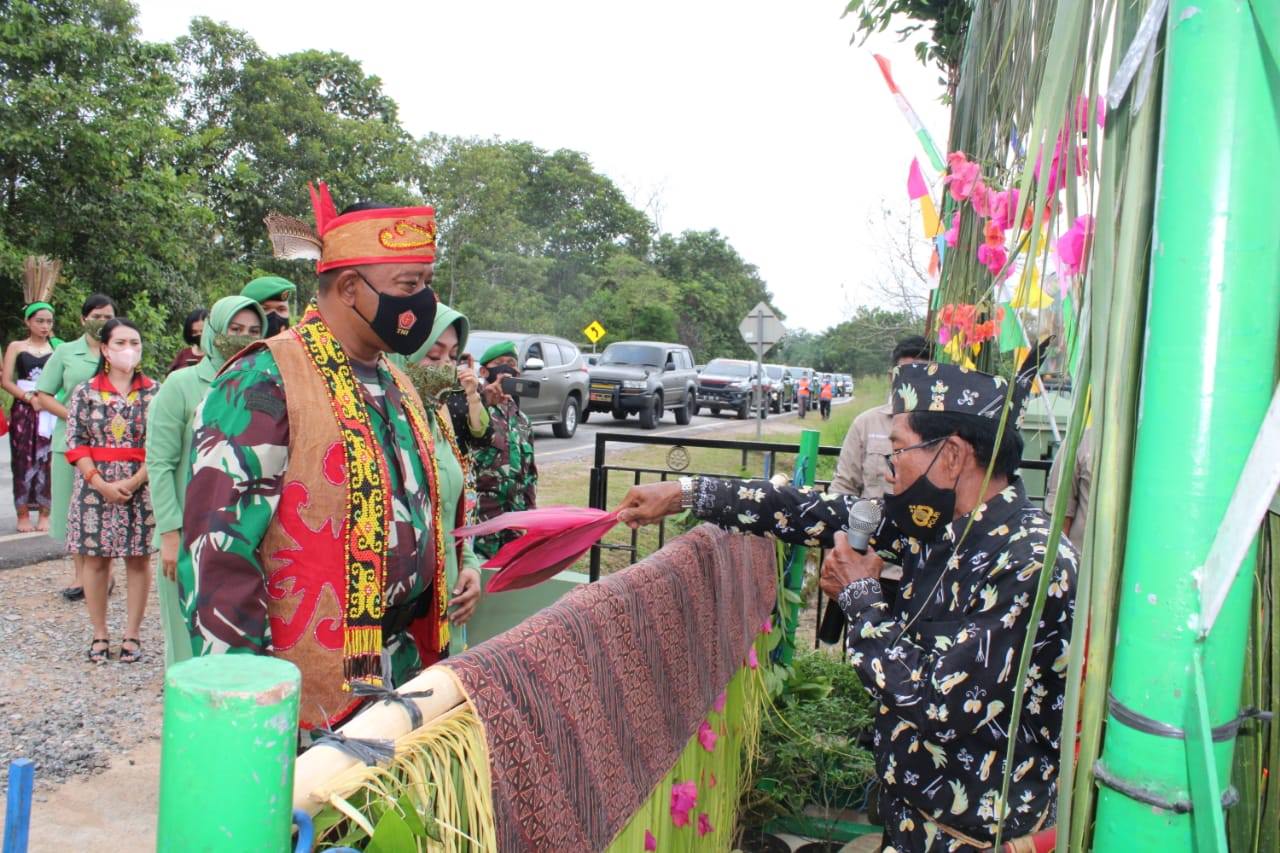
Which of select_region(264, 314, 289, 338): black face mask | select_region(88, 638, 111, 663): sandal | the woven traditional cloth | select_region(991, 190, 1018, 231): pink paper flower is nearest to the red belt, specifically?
select_region(88, 638, 111, 663): sandal

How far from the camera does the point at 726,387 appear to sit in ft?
94.2

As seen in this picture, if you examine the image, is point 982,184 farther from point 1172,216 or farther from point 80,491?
point 80,491

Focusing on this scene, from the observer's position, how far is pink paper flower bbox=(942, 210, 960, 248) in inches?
103

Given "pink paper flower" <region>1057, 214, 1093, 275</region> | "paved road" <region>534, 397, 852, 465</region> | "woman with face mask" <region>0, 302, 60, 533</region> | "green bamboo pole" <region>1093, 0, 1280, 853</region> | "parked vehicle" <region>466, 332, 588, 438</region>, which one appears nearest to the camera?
"green bamboo pole" <region>1093, 0, 1280, 853</region>

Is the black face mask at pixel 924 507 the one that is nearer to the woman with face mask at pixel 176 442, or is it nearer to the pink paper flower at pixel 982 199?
the pink paper flower at pixel 982 199

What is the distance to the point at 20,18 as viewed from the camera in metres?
16.1

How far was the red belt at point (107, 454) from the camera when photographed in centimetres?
511

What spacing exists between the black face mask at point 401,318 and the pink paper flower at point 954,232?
4.60 ft

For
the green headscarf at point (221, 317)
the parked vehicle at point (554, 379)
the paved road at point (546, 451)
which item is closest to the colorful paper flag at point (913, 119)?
the green headscarf at point (221, 317)

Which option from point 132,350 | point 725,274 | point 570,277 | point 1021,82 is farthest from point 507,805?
point 725,274

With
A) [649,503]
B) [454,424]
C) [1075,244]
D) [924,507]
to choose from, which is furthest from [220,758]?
[454,424]

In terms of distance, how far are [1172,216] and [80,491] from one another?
5.53 m

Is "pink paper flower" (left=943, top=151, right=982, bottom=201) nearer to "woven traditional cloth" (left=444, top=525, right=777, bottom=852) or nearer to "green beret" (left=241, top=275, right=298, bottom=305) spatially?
"woven traditional cloth" (left=444, top=525, right=777, bottom=852)

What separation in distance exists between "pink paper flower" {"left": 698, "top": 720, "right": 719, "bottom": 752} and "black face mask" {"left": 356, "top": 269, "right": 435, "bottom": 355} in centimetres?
133
